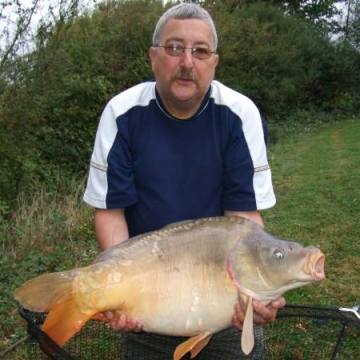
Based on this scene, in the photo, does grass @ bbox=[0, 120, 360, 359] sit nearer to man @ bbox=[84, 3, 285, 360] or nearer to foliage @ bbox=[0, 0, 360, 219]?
foliage @ bbox=[0, 0, 360, 219]

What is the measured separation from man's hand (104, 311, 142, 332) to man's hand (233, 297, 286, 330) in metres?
0.27

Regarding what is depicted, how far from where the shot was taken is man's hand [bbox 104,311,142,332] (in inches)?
60.5

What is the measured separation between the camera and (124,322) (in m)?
1.55

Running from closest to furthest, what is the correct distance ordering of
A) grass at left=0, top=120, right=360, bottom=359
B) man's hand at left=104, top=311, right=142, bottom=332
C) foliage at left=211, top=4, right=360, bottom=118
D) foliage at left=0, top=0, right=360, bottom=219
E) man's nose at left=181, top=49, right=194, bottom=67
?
man's hand at left=104, top=311, right=142, bottom=332, man's nose at left=181, top=49, right=194, bottom=67, grass at left=0, top=120, right=360, bottom=359, foliage at left=0, top=0, right=360, bottom=219, foliage at left=211, top=4, right=360, bottom=118

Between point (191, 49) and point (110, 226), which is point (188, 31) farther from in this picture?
point (110, 226)

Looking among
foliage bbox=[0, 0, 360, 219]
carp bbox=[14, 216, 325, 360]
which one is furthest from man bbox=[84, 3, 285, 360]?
foliage bbox=[0, 0, 360, 219]

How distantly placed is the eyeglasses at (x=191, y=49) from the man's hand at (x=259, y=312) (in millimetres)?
762

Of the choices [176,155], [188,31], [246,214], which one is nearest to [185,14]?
[188,31]

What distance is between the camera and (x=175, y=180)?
6.05ft

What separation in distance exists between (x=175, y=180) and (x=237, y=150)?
22 centimetres

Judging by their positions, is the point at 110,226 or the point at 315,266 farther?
the point at 110,226

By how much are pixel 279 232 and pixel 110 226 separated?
9.11ft

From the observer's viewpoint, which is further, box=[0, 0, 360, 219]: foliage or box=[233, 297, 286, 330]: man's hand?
box=[0, 0, 360, 219]: foliage

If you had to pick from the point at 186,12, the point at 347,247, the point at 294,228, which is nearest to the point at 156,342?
the point at 186,12
